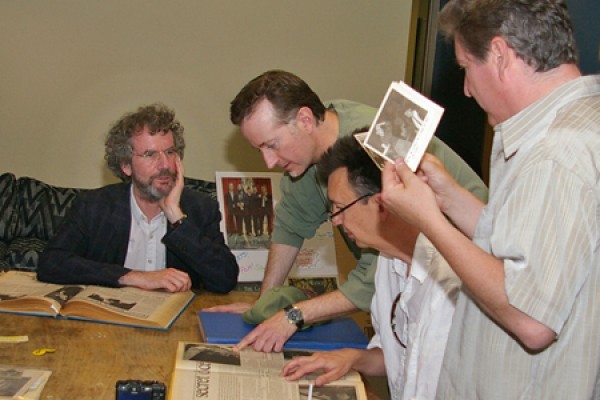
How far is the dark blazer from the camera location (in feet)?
9.20

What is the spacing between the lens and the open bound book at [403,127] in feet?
5.09

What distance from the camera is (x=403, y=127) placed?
1.58 m

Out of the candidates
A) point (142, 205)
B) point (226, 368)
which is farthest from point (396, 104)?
point (142, 205)

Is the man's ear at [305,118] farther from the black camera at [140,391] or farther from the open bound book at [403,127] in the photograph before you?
the black camera at [140,391]

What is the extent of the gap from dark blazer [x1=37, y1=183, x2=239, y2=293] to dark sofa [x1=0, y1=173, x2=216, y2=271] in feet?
4.26

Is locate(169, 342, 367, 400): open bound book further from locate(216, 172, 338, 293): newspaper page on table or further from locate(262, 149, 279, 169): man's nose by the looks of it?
locate(216, 172, 338, 293): newspaper page on table

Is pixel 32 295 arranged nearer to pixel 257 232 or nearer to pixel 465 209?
pixel 465 209

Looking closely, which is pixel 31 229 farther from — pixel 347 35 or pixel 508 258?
pixel 508 258

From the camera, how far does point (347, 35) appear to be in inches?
197

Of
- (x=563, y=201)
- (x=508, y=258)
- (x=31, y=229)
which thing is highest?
(x=563, y=201)

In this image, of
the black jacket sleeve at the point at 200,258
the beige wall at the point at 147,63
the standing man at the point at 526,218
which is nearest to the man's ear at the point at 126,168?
the black jacket sleeve at the point at 200,258

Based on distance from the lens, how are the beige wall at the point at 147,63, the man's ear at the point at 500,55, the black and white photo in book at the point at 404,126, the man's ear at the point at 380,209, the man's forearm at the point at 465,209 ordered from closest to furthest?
the man's ear at the point at 500,55
the black and white photo in book at the point at 404,126
the man's forearm at the point at 465,209
the man's ear at the point at 380,209
the beige wall at the point at 147,63

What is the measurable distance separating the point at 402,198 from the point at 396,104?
25 centimetres

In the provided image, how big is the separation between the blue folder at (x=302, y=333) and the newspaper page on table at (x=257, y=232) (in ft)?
5.71
